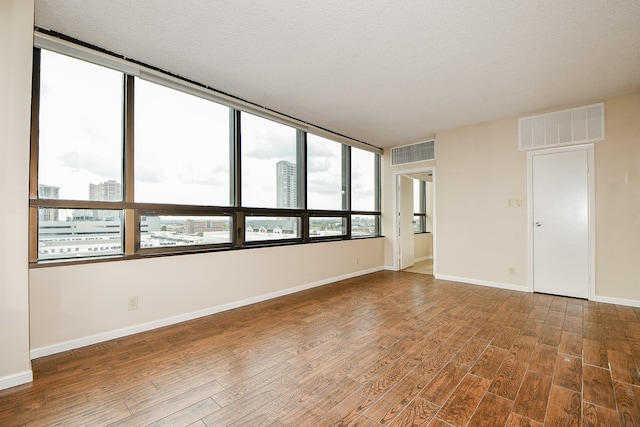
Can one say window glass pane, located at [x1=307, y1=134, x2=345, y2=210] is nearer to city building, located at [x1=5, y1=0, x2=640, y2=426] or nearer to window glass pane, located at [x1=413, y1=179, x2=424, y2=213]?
city building, located at [x1=5, y1=0, x2=640, y2=426]

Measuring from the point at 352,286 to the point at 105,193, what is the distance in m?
3.47

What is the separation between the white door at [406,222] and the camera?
6025mm

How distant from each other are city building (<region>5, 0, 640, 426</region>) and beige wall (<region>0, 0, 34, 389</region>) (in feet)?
0.03

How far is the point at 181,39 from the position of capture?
96.3 inches

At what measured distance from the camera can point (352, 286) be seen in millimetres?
4621

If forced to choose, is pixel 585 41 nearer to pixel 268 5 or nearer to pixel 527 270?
pixel 268 5

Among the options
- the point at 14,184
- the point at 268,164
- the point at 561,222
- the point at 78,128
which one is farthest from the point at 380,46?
the point at 561,222

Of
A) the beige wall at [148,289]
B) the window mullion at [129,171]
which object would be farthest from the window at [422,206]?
the window mullion at [129,171]

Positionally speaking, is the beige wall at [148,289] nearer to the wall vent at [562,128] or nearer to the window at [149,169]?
the window at [149,169]

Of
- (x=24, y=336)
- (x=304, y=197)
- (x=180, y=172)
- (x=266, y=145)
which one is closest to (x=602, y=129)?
(x=304, y=197)

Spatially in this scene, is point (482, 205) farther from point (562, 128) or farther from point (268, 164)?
point (268, 164)

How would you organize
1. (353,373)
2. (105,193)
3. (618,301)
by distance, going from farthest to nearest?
(618,301) < (105,193) < (353,373)

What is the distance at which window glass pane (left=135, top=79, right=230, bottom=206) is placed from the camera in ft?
9.62

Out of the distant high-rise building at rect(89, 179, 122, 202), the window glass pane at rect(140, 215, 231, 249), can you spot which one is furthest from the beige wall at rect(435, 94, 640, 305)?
the distant high-rise building at rect(89, 179, 122, 202)
